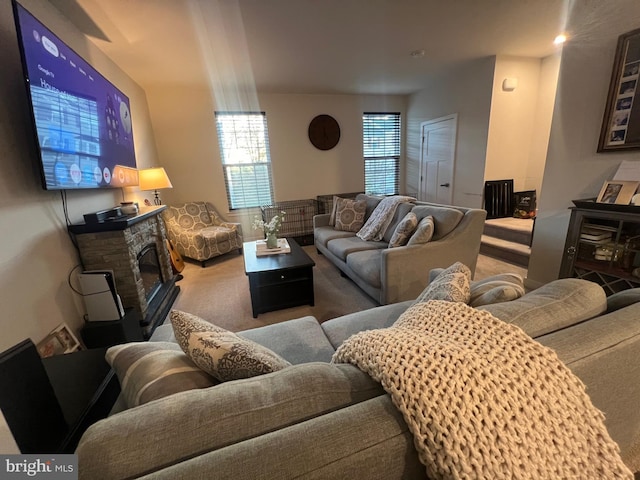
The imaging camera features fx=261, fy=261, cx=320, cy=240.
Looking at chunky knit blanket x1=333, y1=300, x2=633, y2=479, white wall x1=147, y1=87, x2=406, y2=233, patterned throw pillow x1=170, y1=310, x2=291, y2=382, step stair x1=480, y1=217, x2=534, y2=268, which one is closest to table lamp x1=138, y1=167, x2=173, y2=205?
white wall x1=147, y1=87, x2=406, y2=233

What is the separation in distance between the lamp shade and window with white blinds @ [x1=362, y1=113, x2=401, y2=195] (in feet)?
12.0

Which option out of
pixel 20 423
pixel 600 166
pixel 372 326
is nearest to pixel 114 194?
pixel 20 423

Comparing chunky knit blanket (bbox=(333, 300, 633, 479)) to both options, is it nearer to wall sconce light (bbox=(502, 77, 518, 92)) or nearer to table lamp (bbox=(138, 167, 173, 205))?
table lamp (bbox=(138, 167, 173, 205))

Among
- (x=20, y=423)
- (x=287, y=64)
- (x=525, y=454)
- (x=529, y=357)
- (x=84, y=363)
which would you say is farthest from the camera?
(x=287, y=64)

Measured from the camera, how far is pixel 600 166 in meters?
2.04

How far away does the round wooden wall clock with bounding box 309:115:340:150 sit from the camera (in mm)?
4789

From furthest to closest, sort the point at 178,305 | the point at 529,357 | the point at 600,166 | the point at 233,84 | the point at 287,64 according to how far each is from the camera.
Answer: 1. the point at 233,84
2. the point at 287,64
3. the point at 178,305
4. the point at 600,166
5. the point at 529,357

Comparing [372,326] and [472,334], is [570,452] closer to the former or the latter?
[472,334]

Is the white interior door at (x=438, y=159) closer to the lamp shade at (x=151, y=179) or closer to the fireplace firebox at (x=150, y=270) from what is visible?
the lamp shade at (x=151, y=179)

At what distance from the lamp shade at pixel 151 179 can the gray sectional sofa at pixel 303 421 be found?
128 inches

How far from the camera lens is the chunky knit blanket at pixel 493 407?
1.59 ft

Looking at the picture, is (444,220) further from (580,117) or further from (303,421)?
(303,421)

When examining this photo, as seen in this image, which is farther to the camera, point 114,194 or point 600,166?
point 114,194

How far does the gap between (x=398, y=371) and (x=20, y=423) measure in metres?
1.47
